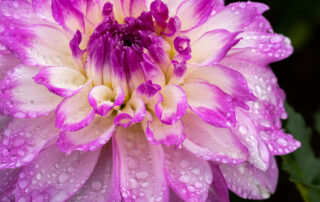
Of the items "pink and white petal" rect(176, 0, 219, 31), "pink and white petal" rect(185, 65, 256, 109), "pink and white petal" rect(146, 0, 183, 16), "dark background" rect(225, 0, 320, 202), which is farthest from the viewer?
"dark background" rect(225, 0, 320, 202)

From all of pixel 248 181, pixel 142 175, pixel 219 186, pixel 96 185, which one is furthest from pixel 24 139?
pixel 248 181

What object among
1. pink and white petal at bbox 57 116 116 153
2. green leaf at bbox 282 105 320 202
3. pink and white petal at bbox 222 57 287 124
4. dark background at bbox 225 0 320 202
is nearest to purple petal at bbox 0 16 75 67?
pink and white petal at bbox 57 116 116 153

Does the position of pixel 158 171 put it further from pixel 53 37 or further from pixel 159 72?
pixel 53 37

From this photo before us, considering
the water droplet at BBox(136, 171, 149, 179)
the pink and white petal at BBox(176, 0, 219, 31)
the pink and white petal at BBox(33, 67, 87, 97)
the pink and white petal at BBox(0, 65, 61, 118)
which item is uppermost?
the pink and white petal at BBox(176, 0, 219, 31)

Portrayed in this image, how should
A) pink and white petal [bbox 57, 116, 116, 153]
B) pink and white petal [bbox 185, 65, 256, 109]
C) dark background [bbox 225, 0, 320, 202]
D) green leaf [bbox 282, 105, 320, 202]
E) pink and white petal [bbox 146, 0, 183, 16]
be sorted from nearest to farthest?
pink and white petal [bbox 57, 116, 116, 153]
pink and white petal [bbox 185, 65, 256, 109]
pink and white petal [bbox 146, 0, 183, 16]
green leaf [bbox 282, 105, 320, 202]
dark background [bbox 225, 0, 320, 202]

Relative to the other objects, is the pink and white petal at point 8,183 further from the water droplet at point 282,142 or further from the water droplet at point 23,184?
the water droplet at point 282,142

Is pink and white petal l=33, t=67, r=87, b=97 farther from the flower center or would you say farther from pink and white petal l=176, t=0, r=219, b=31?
pink and white petal l=176, t=0, r=219, b=31

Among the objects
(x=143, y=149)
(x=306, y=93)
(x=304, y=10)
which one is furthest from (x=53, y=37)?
(x=306, y=93)
